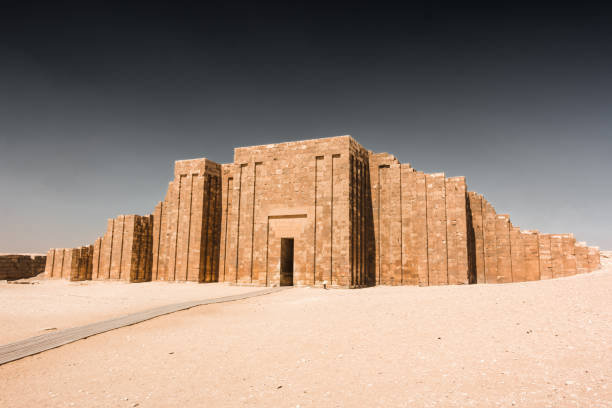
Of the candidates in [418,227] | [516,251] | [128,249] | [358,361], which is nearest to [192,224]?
[128,249]

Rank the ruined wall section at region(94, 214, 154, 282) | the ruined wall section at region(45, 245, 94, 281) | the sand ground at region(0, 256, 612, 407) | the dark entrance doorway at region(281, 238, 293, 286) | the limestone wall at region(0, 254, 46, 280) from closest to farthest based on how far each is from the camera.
Result: 1. the sand ground at region(0, 256, 612, 407)
2. the dark entrance doorway at region(281, 238, 293, 286)
3. the ruined wall section at region(94, 214, 154, 282)
4. the ruined wall section at region(45, 245, 94, 281)
5. the limestone wall at region(0, 254, 46, 280)

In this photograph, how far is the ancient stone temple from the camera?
60.6ft

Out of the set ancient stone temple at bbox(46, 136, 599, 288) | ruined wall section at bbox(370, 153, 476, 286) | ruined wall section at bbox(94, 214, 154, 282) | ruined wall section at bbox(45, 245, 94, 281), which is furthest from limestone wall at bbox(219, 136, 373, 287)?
ruined wall section at bbox(45, 245, 94, 281)

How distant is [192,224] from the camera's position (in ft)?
79.3

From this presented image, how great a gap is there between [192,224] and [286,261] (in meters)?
7.90

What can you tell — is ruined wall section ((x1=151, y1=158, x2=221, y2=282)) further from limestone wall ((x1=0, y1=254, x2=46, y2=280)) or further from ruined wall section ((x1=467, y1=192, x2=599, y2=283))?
limestone wall ((x1=0, y1=254, x2=46, y2=280))

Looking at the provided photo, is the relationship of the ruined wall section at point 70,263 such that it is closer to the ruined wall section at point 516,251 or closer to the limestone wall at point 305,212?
the limestone wall at point 305,212

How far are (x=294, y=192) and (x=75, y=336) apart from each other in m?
13.4

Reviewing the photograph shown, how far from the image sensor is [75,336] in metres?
7.62

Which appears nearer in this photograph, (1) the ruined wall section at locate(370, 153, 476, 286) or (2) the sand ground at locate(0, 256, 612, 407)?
(2) the sand ground at locate(0, 256, 612, 407)

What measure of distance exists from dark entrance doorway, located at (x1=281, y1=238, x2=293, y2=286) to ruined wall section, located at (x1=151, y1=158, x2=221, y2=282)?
20.9 ft

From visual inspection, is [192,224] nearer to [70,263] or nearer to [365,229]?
[365,229]

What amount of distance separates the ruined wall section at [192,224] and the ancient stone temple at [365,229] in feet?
12.8

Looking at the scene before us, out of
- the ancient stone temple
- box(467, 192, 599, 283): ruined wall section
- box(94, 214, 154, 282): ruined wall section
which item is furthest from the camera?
box(94, 214, 154, 282): ruined wall section
